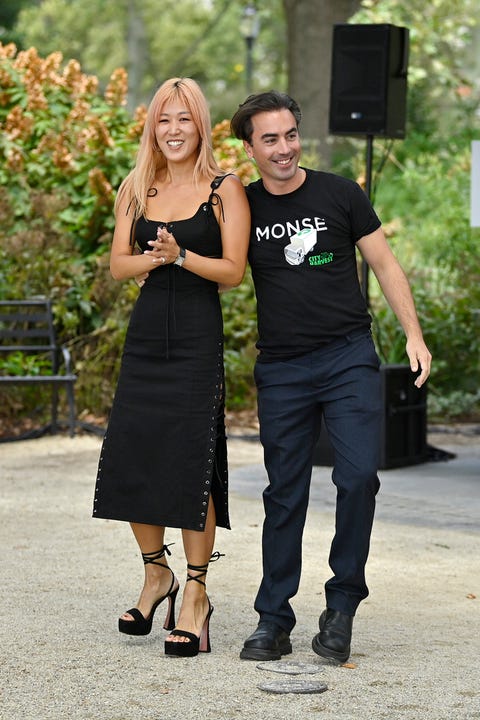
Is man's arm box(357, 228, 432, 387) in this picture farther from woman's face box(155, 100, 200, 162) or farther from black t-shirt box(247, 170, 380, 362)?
woman's face box(155, 100, 200, 162)

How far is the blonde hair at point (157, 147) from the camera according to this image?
4383 millimetres

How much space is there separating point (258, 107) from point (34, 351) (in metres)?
6.25

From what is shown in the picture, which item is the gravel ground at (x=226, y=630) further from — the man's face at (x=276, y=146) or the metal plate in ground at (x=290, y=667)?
the man's face at (x=276, y=146)

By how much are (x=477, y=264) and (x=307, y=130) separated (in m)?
5.18

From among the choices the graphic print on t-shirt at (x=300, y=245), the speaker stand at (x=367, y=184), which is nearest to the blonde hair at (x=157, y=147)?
the graphic print on t-shirt at (x=300, y=245)

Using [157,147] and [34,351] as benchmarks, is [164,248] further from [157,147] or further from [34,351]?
[34,351]

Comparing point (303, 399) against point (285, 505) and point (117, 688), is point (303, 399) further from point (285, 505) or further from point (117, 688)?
point (117, 688)

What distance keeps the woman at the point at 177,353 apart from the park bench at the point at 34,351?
516 cm

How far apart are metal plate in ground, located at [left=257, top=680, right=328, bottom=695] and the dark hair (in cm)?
163

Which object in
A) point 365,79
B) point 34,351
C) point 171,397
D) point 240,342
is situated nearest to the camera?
point 171,397

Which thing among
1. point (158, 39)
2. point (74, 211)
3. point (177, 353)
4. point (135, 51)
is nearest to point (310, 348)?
point (177, 353)

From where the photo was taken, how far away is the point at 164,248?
4.21 metres

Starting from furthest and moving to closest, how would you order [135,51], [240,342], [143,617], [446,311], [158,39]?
[158,39], [135,51], [446,311], [240,342], [143,617]

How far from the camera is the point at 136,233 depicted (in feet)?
14.6
